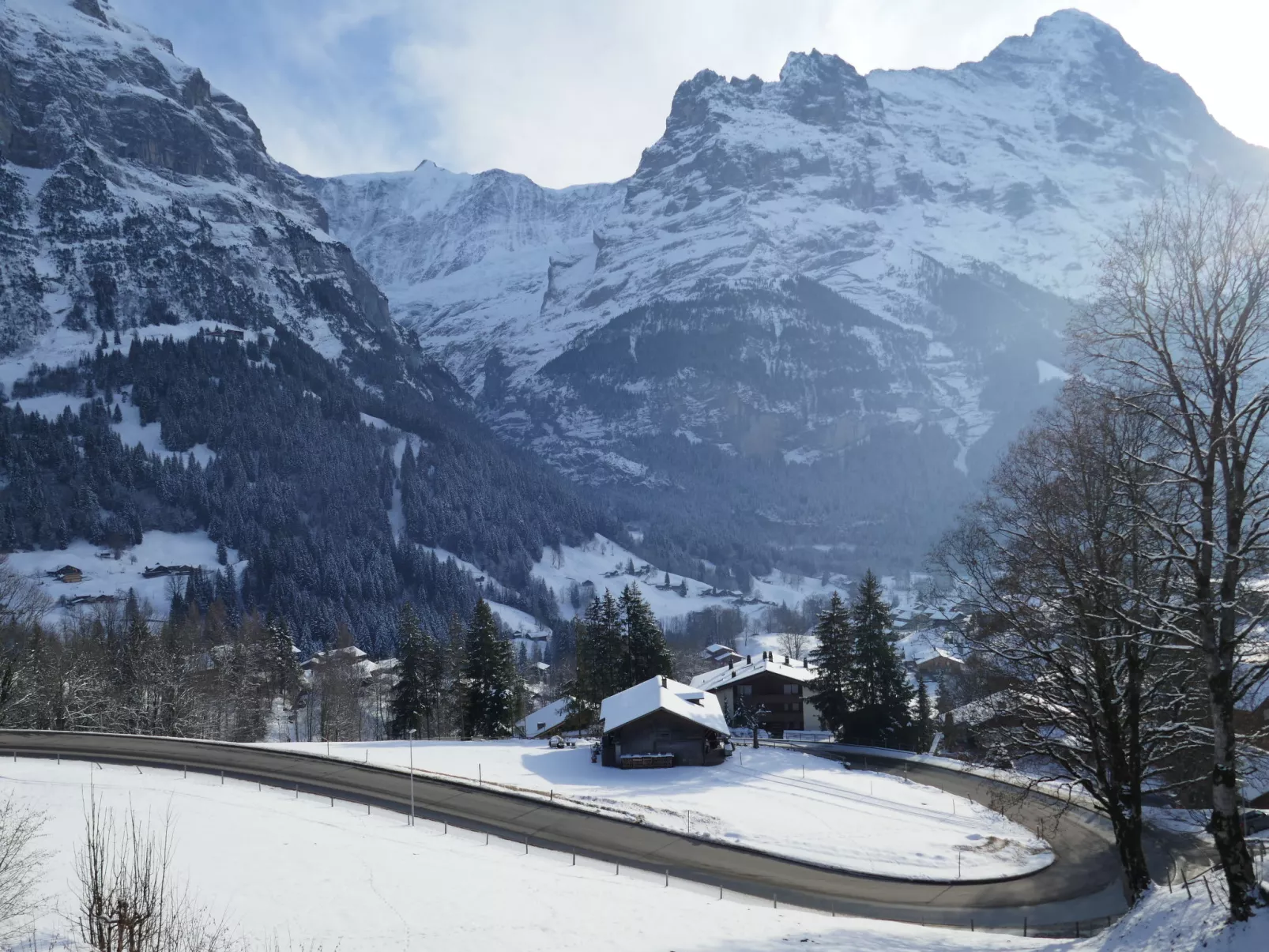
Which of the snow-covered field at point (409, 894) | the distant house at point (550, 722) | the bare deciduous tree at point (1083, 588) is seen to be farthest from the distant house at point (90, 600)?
the bare deciduous tree at point (1083, 588)

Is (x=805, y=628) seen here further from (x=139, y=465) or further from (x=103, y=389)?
(x=103, y=389)

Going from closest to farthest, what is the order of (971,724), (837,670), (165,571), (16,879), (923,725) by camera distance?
(16,879)
(971,724)
(923,725)
(837,670)
(165,571)

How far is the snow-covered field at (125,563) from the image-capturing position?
126 m

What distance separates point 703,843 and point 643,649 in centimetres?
2982

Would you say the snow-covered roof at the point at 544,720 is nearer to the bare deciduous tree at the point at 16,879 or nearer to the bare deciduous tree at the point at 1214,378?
the bare deciduous tree at the point at 16,879

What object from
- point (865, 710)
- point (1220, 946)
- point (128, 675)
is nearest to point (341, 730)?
point (128, 675)

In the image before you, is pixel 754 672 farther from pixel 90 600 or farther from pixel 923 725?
pixel 90 600

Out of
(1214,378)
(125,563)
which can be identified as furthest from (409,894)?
(125,563)

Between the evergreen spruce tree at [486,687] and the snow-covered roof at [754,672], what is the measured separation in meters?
21.9

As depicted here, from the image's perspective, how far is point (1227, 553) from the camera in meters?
9.62

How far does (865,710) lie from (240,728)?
47130 millimetres

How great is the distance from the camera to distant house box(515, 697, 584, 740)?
64.6m

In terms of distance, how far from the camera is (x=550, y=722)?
70375mm

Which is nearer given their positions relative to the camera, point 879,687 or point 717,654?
point 879,687
